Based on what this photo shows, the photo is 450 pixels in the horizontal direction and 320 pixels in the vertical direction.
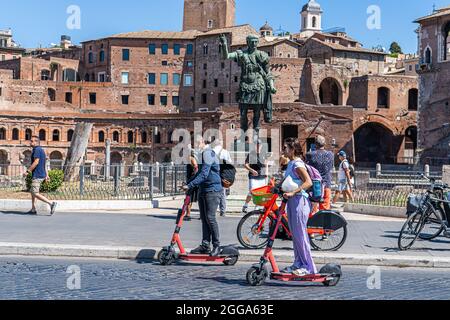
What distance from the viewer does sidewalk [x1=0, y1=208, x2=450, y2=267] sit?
9.59 m

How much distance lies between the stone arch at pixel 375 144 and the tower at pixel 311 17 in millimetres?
49047

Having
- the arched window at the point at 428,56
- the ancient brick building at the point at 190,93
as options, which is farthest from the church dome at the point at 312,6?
the arched window at the point at 428,56

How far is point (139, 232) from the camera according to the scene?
1184 centimetres

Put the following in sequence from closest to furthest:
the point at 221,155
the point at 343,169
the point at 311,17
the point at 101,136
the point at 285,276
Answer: the point at 285,276
the point at 221,155
the point at 343,169
the point at 101,136
the point at 311,17

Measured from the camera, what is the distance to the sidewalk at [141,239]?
31.4ft

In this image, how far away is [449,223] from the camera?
1083cm

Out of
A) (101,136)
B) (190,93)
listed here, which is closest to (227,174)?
(101,136)

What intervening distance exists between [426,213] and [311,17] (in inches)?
3949

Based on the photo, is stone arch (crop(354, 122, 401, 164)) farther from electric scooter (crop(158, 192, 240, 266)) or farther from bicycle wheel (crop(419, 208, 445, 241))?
electric scooter (crop(158, 192, 240, 266))

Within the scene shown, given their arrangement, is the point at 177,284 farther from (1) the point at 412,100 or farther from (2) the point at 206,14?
(2) the point at 206,14

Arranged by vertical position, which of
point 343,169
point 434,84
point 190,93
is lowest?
point 343,169
